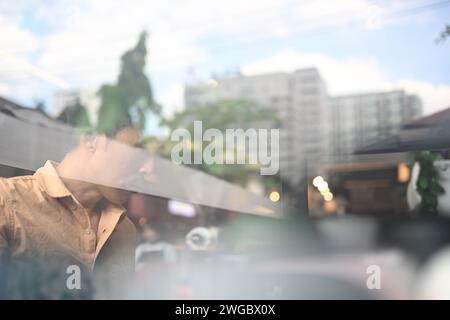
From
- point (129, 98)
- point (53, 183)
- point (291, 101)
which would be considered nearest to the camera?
point (291, 101)

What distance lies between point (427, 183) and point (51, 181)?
1.98m

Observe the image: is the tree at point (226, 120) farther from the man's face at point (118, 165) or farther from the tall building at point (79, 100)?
the tall building at point (79, 100)

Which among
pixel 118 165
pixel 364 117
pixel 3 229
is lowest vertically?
pixel 3 229

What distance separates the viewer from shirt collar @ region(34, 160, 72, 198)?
10.4 feet

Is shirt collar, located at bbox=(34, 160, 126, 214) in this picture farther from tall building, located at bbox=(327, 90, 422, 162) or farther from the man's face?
tall building, located at bbox=(327, 90, 422, 162)

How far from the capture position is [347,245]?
2.87 m

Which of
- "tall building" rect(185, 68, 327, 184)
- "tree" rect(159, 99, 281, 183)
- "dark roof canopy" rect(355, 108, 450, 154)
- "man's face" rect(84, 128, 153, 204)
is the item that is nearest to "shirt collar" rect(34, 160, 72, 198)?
"man's face" rect(84, 128, 153, 204)

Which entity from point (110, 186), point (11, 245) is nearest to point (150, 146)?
point (110, 186)

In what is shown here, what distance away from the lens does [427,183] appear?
2.79 metres

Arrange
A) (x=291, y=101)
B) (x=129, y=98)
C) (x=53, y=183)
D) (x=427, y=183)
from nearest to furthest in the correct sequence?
(x=427, y=183) < (x=291, y=101) < (x=129, y=98) < (x=53, y=183)

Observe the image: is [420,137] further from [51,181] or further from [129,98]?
A: [51,181]

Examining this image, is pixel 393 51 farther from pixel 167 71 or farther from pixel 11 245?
pixel 11 245

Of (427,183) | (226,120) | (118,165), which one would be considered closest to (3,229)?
(118,165)

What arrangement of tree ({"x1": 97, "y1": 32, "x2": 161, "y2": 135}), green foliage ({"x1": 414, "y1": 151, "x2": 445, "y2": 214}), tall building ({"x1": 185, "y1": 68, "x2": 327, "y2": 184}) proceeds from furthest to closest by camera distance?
tree ({"x1": 97, "y1": 32, "x2": 161, "y2": 135}) → tall building ({"x1": 185, "y1": 68, "x2": 327, "y2": 184}) → green foliage ({"x1": 414, "y1": 151, "x2": 445, "y2": 214})
